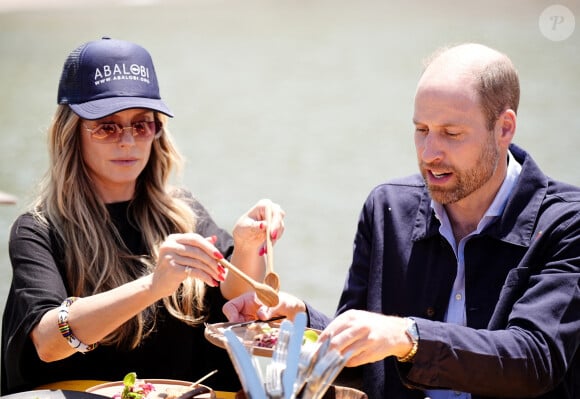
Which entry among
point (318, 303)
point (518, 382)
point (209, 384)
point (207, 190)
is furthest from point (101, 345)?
point (207, 190)

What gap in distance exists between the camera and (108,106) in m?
2.92

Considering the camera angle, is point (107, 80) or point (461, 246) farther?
point (107, 80)

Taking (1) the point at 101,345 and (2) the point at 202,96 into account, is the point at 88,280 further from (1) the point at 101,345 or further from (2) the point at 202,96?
(2) the point at 202,96

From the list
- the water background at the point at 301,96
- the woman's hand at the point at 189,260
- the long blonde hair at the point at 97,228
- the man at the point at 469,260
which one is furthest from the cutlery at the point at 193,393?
the water background at the point at 301,96

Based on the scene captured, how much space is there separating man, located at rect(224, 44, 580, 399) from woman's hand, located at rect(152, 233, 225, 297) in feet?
0.86

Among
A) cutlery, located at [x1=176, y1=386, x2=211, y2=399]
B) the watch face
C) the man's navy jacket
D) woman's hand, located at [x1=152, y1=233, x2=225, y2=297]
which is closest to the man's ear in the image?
the man's navy jacket

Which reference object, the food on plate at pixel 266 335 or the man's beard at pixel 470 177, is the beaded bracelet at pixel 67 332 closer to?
the food on plate at pixel 266 335

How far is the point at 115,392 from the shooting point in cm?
237

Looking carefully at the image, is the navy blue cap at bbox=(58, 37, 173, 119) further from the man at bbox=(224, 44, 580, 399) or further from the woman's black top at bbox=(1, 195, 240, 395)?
the man at bbox=(224, 44, 580, 399)

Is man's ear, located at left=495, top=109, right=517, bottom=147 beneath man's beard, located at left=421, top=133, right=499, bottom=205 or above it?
above

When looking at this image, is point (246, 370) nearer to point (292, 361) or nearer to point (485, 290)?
point (292, 361)

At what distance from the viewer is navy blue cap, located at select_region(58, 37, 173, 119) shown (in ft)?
9.71

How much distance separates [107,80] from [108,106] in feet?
0.42

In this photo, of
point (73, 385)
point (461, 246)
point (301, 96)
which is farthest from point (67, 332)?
point (301, 96)
